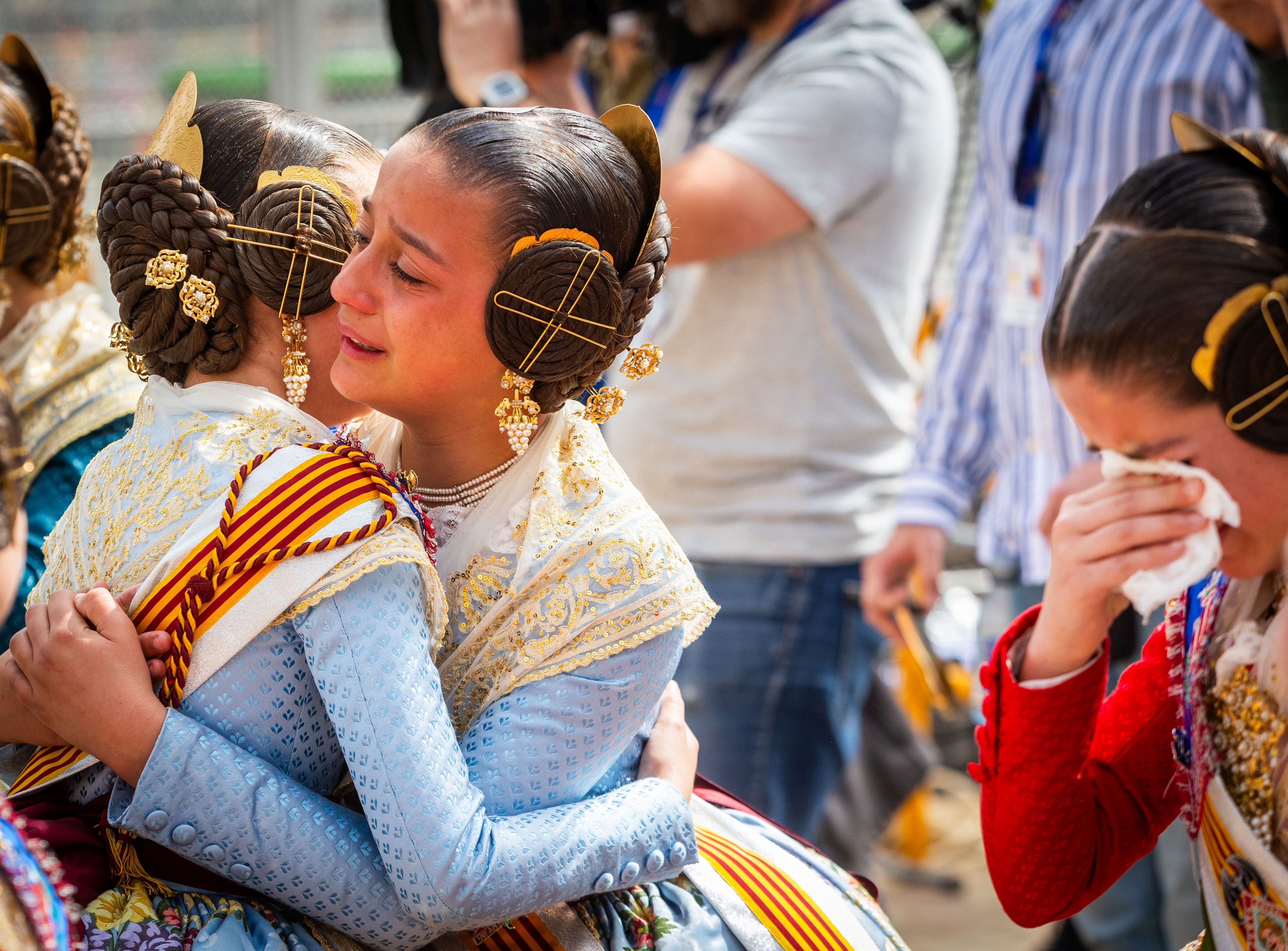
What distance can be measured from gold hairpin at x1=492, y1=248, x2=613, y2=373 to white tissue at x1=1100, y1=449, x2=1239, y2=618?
1.70ft

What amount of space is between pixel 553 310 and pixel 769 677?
53.9 inches

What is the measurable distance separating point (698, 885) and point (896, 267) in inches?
60.1

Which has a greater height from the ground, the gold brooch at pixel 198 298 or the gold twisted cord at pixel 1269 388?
the gold twisted cord at pixel 1269 388

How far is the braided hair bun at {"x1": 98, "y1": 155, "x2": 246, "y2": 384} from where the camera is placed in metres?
1.29

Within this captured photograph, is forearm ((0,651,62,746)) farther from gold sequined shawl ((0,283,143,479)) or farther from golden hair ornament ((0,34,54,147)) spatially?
golden hair ornament ((0,34,54,147))

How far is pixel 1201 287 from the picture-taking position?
1116 millimetres

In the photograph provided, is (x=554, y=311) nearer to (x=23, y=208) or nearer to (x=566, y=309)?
(x=566, y=309)

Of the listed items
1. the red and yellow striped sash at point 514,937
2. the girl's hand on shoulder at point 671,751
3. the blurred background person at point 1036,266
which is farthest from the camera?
the blurred background person at point 1036,266

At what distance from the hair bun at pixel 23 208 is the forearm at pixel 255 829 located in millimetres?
965

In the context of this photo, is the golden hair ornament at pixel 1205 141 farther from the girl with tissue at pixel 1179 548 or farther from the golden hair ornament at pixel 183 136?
the golden hair ornament at pixel 183 136

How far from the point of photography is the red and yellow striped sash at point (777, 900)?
1.36 m

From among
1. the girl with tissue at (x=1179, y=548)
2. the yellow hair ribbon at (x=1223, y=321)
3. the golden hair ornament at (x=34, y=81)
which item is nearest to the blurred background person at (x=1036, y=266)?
the girl with tissue at (x=1179, y=548)

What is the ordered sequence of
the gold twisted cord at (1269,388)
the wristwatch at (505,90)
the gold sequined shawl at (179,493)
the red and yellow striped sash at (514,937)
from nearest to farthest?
1. the gold twisted cord at (1269,388)
2. the gold sequined shawl at (179,493)
3. the red and yellow striped sash at (514,937)
4. the wristwatch at (505,90)

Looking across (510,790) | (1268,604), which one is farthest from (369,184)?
(1268,604)
